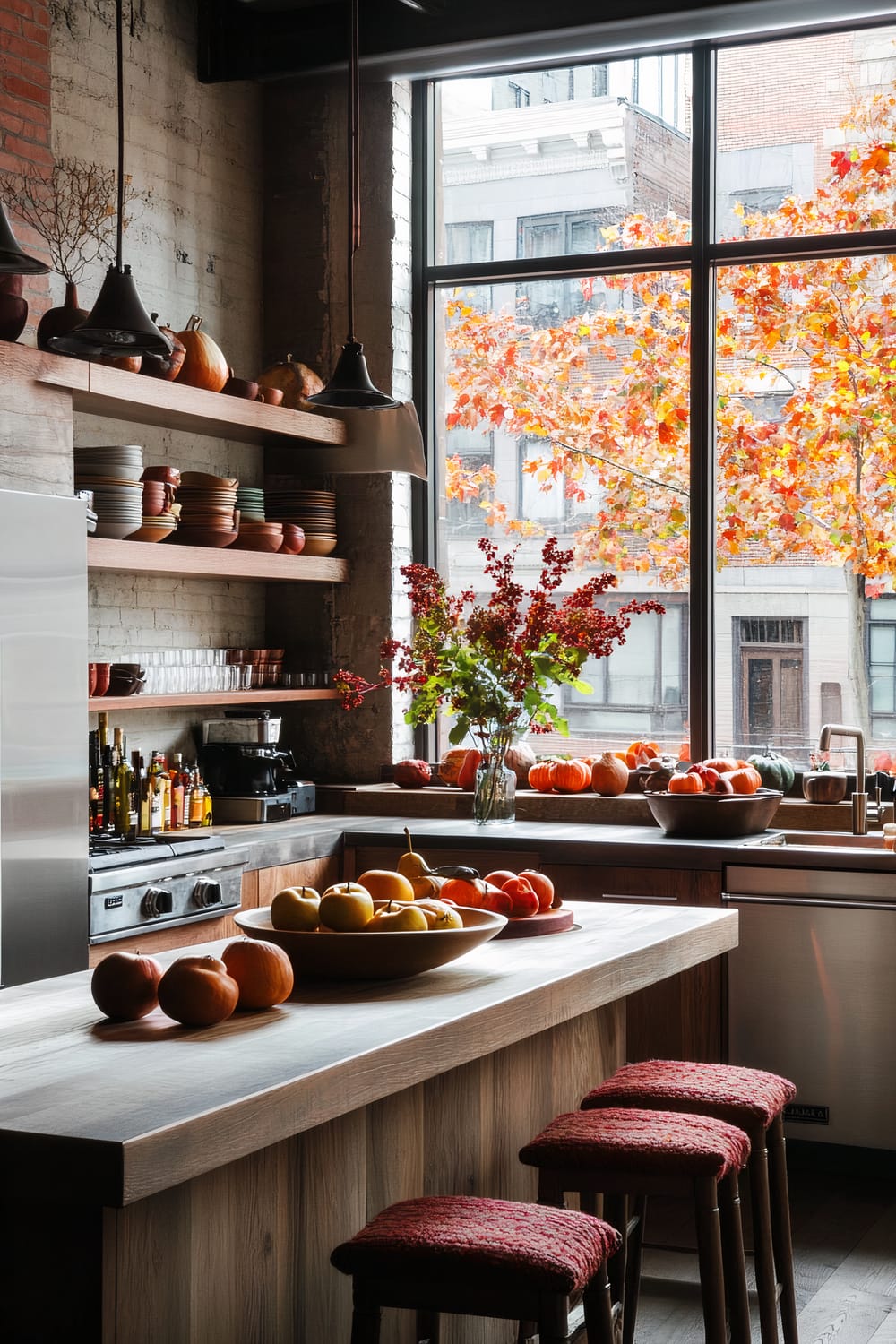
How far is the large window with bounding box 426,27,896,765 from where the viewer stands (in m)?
5.30

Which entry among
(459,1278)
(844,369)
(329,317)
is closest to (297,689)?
(329,317)

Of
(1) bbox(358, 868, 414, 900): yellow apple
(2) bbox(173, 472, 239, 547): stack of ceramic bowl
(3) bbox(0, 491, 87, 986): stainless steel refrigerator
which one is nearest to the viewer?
(1) bbox(358, 868, 414, 900): yellow apple

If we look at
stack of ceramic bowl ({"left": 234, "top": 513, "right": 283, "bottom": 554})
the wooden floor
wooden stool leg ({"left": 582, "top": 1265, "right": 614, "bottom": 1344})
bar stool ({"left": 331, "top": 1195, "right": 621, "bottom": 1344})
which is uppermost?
stack of ceramic bowl ({"left": 234, "top": 513, "right": 283, "bottom": 554})

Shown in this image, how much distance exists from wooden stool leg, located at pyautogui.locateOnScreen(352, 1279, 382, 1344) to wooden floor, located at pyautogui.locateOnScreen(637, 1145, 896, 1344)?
150 centimetres

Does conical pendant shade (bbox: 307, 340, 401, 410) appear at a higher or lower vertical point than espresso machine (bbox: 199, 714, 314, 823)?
higher

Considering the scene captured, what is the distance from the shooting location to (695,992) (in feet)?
14.7

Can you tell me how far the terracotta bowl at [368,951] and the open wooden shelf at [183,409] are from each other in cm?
218

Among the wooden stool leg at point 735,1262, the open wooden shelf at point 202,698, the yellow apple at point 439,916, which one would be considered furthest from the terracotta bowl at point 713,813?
the yellow apple at point 439,916

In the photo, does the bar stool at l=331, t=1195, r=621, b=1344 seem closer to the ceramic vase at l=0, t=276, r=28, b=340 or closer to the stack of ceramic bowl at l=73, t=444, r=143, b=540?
the ceramic vase at l=0, t=276, r=28, b=340

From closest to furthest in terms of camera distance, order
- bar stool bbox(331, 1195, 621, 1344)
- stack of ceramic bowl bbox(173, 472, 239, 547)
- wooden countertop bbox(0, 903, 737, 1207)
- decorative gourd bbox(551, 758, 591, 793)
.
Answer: wooden countertop bbox(0, 903, 737, 1207), bar stool bbox(331, 1195, 621, 1344), stack of ceramic bowl bbox(173, 472, 239, 547), decorative gourd bbox(551, 758, 591, 793)

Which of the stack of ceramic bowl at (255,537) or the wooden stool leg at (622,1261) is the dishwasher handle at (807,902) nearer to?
the wooden stool leg at (622,1261)

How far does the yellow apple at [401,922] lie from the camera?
95.0 inches

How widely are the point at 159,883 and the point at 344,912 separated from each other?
1.92m

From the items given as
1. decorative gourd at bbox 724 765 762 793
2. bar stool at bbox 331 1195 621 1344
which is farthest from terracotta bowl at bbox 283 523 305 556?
bar stool at bbox 331 1195 621 1344
